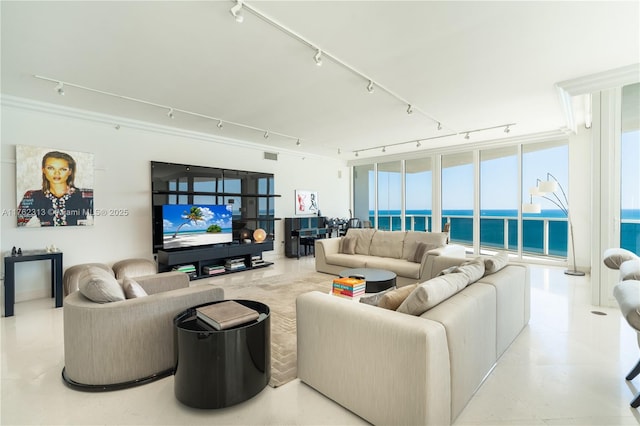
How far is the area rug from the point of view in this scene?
2360mm

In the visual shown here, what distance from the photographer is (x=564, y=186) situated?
6094mm

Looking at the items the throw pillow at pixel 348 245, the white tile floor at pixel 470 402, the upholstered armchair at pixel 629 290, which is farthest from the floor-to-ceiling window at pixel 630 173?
the throw pillow at pixel 348 245

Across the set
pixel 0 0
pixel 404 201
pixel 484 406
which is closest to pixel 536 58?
pixel 484 406

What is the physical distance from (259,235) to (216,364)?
186 inches

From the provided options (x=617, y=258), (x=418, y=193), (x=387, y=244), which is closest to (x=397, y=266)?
(x=387, y=244)

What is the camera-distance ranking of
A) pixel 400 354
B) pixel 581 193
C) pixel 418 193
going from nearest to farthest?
pixel 400 354, pixel 581 193, pixel 418 193

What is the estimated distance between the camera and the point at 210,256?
5.39 metres

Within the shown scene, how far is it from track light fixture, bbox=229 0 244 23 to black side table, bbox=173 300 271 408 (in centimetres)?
219

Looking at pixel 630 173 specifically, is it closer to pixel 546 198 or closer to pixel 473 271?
pixel 546 198

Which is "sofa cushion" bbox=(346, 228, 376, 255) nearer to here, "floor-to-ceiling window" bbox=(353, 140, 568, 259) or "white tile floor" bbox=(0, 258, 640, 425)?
"white tile floor" bbox=(0, 258, 640, 425)

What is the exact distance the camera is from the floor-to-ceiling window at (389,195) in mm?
8750

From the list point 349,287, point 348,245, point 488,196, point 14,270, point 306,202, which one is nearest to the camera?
point 349,287

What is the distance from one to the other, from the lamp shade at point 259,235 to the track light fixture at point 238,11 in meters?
4.62

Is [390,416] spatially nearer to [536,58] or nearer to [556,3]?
[556,3]
